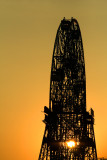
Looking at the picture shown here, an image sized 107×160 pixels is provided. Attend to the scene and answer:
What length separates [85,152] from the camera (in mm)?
49281

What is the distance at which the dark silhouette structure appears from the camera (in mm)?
48781

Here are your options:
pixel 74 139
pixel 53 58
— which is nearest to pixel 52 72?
pixel 53 58

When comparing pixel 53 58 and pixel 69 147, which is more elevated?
pixel 53 58

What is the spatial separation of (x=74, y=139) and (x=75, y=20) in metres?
16.9

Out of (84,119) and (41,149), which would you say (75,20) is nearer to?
(84,119)

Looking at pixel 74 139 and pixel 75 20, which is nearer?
pixel 74 139

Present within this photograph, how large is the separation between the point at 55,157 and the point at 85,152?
13.0 feet

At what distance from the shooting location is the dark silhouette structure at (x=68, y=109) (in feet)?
160

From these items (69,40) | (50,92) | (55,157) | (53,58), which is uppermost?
(69,40)

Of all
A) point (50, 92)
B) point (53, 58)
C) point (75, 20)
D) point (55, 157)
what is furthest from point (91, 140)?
point (75, 20)

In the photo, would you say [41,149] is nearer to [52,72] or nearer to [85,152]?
[85,152]

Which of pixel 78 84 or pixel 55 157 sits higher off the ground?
pixel 78 84

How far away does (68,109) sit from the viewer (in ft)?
166

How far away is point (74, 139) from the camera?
48.9 metres
